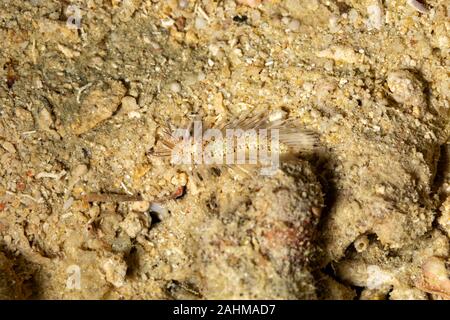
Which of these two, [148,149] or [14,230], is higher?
[148,149]

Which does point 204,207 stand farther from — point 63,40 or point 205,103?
point 63,40

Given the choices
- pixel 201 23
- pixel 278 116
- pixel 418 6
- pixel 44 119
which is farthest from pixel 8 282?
pixel 418 6

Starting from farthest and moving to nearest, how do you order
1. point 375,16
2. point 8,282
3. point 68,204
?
point 375,16 → point 68,204 → point 8,282

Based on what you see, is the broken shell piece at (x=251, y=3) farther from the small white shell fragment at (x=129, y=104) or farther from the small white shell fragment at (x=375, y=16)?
the small white shell fragment at (x=129, y=104)

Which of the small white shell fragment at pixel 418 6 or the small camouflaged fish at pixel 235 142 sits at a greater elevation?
the small white shell fragment at pixel 418 6

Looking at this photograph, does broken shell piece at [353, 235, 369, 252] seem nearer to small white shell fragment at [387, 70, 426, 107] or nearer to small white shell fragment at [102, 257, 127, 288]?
small white shell fragment at [387, 70, 426, 107]

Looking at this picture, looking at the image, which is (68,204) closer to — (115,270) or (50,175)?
(50,175)

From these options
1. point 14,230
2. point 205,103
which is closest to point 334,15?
point 205,103

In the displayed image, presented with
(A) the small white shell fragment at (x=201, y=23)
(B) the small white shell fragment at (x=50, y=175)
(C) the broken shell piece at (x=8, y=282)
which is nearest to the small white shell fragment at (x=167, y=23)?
(A) the small white shell fragment at (x=201, y=23)
